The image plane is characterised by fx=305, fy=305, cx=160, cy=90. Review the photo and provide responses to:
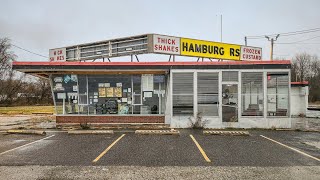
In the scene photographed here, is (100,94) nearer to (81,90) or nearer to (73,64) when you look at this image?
(81,90)

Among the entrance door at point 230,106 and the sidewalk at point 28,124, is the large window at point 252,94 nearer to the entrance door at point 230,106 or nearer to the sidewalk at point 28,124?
the entrance door at point 230,106

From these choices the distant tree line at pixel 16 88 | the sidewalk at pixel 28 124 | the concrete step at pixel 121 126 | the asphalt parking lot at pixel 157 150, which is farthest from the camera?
the distant tree line at pixel 16 88

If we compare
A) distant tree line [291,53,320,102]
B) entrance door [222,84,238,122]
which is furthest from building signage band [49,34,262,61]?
distant tree line [291,53,320,102]

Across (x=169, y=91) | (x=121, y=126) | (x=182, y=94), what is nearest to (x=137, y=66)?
(x=169, y=91)

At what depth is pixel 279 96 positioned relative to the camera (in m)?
16.4

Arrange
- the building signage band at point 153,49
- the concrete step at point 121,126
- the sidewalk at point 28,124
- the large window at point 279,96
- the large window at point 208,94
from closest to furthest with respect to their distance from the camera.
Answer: the large window at point 279,96, the large window at point 208,94, the concrete step at point 121,126, the sidewalk at point 28,124, the building signage band at point 153,49

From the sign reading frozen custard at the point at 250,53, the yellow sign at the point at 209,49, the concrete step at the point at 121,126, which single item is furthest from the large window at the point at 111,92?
the sign reading frozen custard at the point at 250,53

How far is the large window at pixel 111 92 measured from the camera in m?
17.9

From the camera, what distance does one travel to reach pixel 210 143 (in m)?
12.0

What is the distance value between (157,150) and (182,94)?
6.41 metres

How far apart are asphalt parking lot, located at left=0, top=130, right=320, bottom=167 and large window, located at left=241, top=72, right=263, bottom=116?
2119mm

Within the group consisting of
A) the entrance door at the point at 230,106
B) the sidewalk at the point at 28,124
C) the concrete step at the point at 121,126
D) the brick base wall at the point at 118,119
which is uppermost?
the entrance door at the point at 230,106

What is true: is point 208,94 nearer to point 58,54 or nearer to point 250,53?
point 250,53

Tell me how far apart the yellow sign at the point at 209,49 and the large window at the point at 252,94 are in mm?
6390
